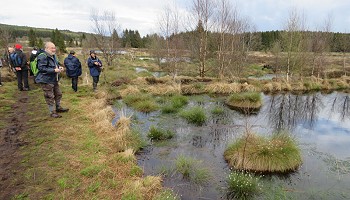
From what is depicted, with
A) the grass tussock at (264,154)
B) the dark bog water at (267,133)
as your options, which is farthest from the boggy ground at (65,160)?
the grass tussock at (264,154)

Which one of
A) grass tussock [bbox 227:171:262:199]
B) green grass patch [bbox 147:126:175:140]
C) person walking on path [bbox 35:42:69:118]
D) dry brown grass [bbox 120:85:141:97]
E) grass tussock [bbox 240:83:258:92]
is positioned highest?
person walking on path [bbox 35:42:69:118]

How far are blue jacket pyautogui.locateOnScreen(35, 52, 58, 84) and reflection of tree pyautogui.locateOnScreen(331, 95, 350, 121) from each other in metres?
12.7

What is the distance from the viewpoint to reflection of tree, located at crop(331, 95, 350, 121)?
12.5 m

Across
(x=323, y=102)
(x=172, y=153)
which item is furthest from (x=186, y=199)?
(x=323, y=102)

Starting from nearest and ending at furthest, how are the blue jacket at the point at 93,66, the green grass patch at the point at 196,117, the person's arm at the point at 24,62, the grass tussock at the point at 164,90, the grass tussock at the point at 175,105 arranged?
the green grass patch at the point at 196,117
the grass tussock at the point at 175,105
the person's arm at the point at 24,62
the blue jacket at the point at 93,66
the grass tussock at the point at 164,90

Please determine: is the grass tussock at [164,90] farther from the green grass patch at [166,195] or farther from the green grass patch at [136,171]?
the green grass patch at [166,195]

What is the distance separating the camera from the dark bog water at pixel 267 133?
17.6 feet

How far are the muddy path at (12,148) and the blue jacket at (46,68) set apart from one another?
5.10 ft

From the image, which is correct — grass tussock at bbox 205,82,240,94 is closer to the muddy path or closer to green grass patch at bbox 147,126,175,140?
green grass patch at bbox 147,126,175,140

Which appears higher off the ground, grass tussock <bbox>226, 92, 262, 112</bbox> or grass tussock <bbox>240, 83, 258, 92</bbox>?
grass tussock <bbox>240, 83, 258, 92</bbox>

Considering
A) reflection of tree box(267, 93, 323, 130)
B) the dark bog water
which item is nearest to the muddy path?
the dark bog water

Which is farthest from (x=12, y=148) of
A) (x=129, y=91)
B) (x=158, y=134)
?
(x=129, y=91)

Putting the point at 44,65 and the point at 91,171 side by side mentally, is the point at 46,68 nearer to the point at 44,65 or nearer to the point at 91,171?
the point at 44,65

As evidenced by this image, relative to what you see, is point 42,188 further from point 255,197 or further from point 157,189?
point 255,197
